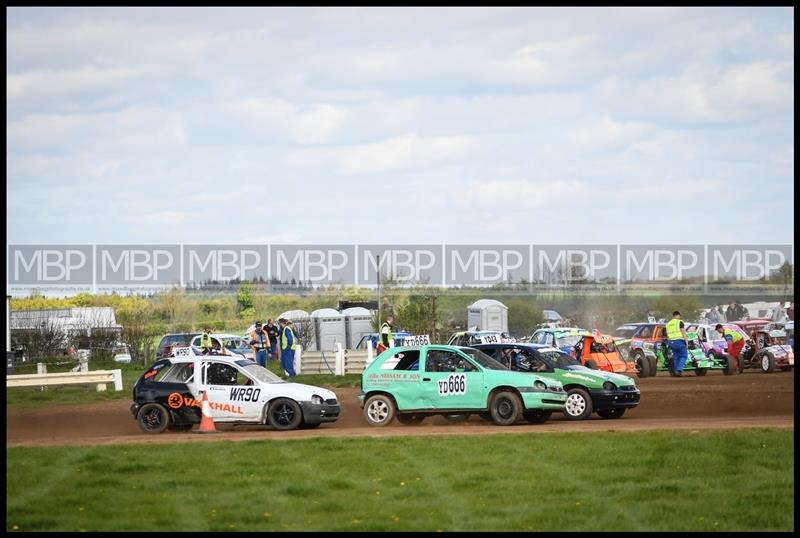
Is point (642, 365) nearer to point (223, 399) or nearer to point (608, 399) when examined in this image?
point (608, 399)

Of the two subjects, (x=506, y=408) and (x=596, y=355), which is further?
(x=596, y=355)

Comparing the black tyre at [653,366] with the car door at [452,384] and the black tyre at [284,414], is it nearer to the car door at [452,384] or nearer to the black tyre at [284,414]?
the car door at [452,384]

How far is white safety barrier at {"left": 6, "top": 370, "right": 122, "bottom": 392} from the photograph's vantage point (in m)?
31.0

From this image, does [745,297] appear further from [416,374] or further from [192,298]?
[416,374]

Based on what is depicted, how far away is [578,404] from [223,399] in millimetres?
6644

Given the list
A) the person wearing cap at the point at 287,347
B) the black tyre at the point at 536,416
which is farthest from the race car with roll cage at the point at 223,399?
the person wearing cap at the point at 287,347

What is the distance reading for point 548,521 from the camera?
11805mm

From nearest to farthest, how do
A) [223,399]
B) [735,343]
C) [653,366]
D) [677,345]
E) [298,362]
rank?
[223,399] → [677,345] → [653,366] → [735,343] → [298,362]

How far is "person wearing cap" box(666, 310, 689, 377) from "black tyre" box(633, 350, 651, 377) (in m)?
0.81

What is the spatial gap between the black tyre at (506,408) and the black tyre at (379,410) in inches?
72.3

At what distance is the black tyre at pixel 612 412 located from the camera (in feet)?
74.6

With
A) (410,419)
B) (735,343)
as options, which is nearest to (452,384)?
(410,419)

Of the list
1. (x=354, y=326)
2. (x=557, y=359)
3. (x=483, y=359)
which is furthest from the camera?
(x=354, y=326)

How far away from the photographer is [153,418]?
69.5 feet
